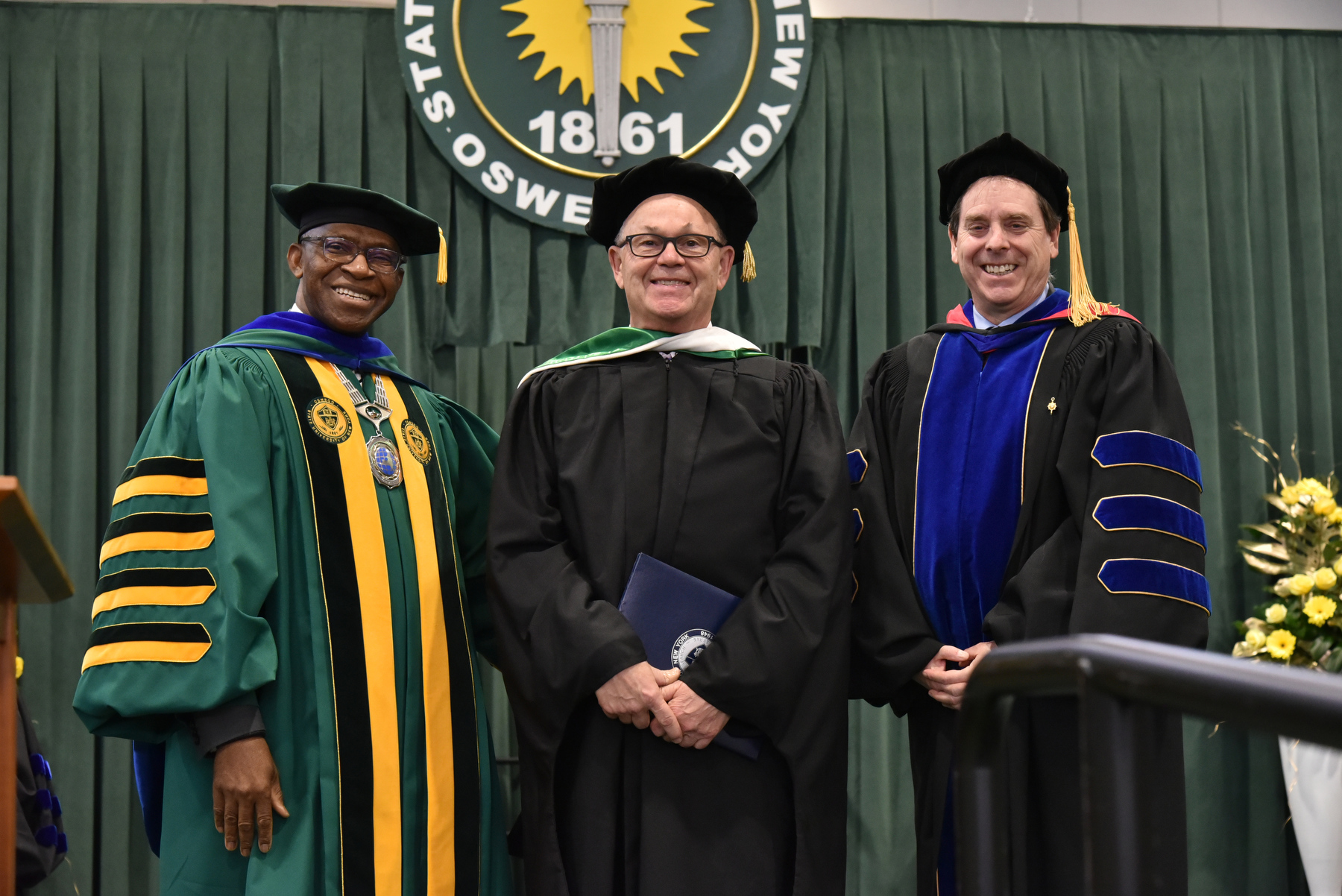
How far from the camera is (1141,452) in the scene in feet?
7.91

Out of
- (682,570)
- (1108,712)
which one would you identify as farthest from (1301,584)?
(1108,712)

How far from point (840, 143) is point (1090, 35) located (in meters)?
1.14

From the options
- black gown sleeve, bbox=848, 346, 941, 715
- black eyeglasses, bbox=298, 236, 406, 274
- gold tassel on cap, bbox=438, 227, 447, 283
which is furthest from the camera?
gold tassel on cap, bbox=438, 227, 447, 283

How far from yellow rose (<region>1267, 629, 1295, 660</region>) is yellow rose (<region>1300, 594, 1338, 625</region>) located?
102mm

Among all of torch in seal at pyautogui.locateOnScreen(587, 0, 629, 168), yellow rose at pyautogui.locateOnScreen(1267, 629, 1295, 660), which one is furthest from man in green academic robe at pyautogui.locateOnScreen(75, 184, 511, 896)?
yellow rose at pyautogui.locateOnScreen(1267, 629, 1295, 660)

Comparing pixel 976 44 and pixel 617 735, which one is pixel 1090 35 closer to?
pixel 976 44

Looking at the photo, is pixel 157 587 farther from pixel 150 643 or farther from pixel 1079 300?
pixel 1079 300

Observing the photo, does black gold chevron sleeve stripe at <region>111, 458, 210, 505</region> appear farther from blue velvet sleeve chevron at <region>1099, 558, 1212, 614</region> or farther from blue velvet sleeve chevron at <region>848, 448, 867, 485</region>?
blue velvet sleeve chevron at <region>1099, 558, 1212, 614</region>

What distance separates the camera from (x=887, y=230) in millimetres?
4680

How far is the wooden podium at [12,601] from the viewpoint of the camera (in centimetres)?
118

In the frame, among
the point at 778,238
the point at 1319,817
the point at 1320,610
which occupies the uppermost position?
the point at 778,238

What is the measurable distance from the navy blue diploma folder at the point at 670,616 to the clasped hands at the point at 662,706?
42mm

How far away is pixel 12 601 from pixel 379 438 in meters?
1.39

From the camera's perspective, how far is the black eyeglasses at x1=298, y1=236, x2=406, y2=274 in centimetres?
272
